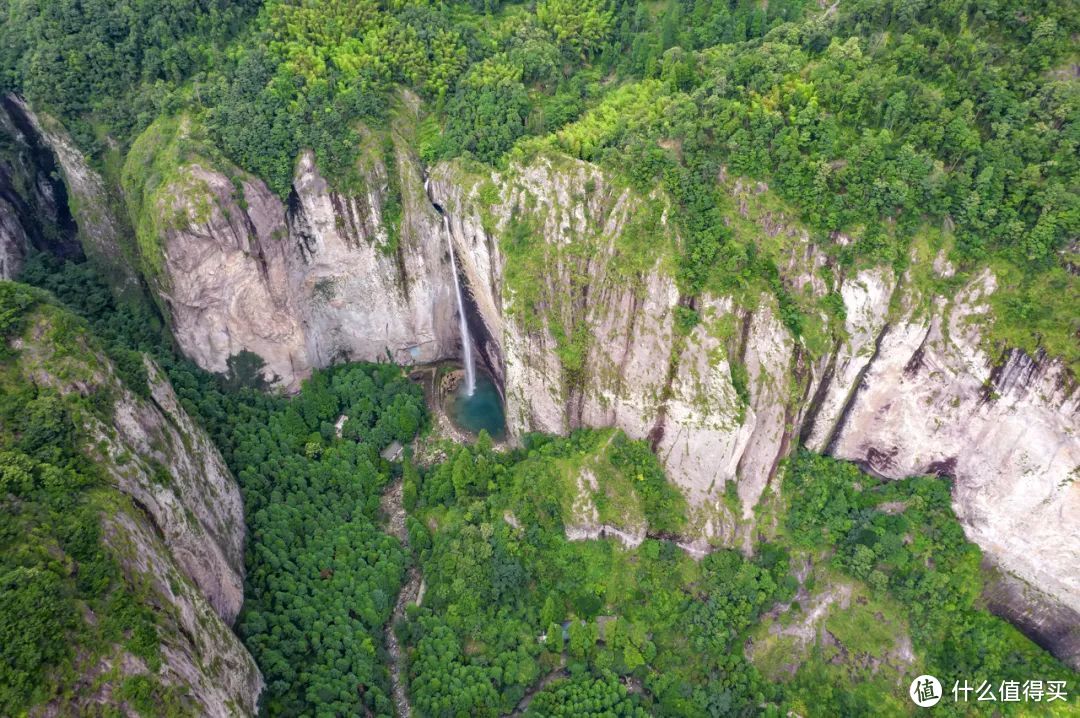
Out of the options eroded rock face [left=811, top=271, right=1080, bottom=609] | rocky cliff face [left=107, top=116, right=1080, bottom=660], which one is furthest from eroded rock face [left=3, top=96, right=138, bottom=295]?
eroded rock face [left=811, top=271, right=1080, bottom=609]

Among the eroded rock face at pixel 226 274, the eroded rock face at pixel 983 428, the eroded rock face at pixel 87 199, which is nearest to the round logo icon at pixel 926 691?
the eroded rock face at pixel 983 428

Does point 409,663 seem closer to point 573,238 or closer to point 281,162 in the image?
point 573,238

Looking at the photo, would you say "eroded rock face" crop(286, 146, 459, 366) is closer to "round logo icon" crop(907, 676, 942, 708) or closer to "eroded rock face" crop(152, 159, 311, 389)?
"eroded rock face" crop(152, 159, 311, 389)

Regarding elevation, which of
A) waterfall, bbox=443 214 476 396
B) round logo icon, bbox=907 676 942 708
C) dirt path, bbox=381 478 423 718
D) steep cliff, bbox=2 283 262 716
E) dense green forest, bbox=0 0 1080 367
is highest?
dense green forest, bbox=0 0 1080 367

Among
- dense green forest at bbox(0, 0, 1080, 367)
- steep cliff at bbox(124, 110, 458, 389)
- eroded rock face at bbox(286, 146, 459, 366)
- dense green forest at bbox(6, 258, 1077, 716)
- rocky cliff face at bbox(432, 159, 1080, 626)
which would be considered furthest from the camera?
eroded rock face at bbox(286, 146, 459, 366)

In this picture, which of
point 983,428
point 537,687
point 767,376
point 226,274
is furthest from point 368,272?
point 983,428
